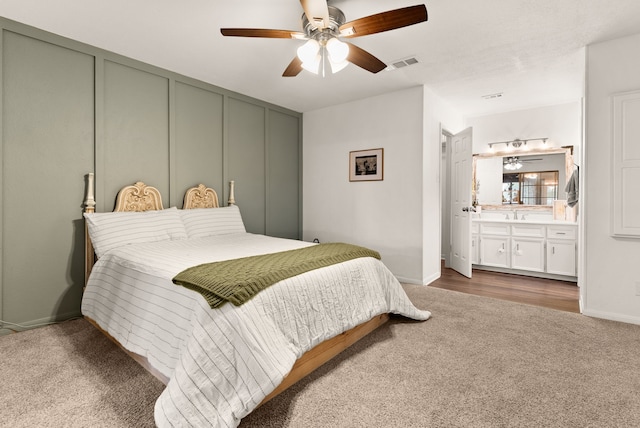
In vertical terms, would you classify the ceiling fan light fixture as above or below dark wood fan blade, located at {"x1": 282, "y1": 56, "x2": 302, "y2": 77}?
below

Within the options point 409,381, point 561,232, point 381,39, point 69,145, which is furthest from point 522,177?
point 69,145

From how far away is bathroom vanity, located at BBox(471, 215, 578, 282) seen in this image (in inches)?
169

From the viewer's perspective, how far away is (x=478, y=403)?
5.60 ft

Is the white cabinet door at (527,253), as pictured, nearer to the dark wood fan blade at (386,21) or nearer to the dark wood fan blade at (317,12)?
the dark wood fan blade at (386,21)

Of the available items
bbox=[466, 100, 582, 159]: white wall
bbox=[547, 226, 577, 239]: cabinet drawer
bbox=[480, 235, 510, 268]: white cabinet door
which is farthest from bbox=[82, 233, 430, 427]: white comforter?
bbox=[466, 100, 582, 159]: white wall

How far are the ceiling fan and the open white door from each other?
245 centimetres

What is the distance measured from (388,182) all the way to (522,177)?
92.0 inches

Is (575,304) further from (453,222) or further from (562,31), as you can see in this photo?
(562,31)

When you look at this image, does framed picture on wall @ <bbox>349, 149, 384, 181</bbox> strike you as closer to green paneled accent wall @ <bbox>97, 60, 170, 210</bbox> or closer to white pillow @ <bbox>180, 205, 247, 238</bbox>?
white pillow @ <bbox>180, 205, 247, 238</bbox>

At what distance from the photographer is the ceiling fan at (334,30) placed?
6.35ft

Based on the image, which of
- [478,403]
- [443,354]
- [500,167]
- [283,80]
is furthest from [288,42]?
[500,167]

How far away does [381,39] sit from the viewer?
9.38 ft

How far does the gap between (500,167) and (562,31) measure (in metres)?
2.79

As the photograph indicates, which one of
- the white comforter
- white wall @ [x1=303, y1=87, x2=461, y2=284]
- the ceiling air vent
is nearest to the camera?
the white comforter
